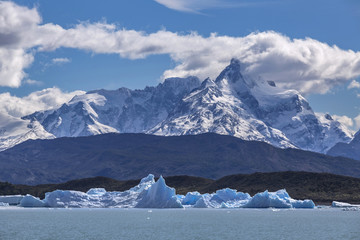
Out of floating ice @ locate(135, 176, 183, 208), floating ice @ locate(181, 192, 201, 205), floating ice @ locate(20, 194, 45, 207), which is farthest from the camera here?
floating ice @ locate(20, 194, 45, 207)

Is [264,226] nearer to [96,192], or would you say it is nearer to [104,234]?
[104,234]

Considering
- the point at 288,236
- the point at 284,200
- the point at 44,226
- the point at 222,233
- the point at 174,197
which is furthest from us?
the point at 284,200

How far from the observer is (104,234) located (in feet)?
288

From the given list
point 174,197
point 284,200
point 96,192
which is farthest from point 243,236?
point 96,192

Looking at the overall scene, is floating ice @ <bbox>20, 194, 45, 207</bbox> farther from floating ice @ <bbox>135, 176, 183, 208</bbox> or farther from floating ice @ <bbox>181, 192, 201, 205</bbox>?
floating ice @ <bbox>181, 192, 201, 205</bbox>

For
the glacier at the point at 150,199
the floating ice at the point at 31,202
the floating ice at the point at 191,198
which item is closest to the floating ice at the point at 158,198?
the glacier at the point at 150,199

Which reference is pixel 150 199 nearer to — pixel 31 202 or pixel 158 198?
pixel 158 198

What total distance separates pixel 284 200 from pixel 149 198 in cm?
4093

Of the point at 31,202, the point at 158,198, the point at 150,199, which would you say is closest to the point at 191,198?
the point at 150,199

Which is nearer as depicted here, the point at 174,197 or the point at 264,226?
the point at 264,226

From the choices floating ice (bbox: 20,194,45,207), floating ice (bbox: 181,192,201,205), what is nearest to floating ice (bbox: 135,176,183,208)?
floating ice (bbox: 181,192,201,205)

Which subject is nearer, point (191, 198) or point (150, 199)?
point (150, 199)

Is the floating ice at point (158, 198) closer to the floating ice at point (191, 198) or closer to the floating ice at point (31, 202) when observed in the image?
the floating ice at point (191, 198)

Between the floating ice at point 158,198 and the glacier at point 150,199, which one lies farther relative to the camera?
the glacier at point 150,199
